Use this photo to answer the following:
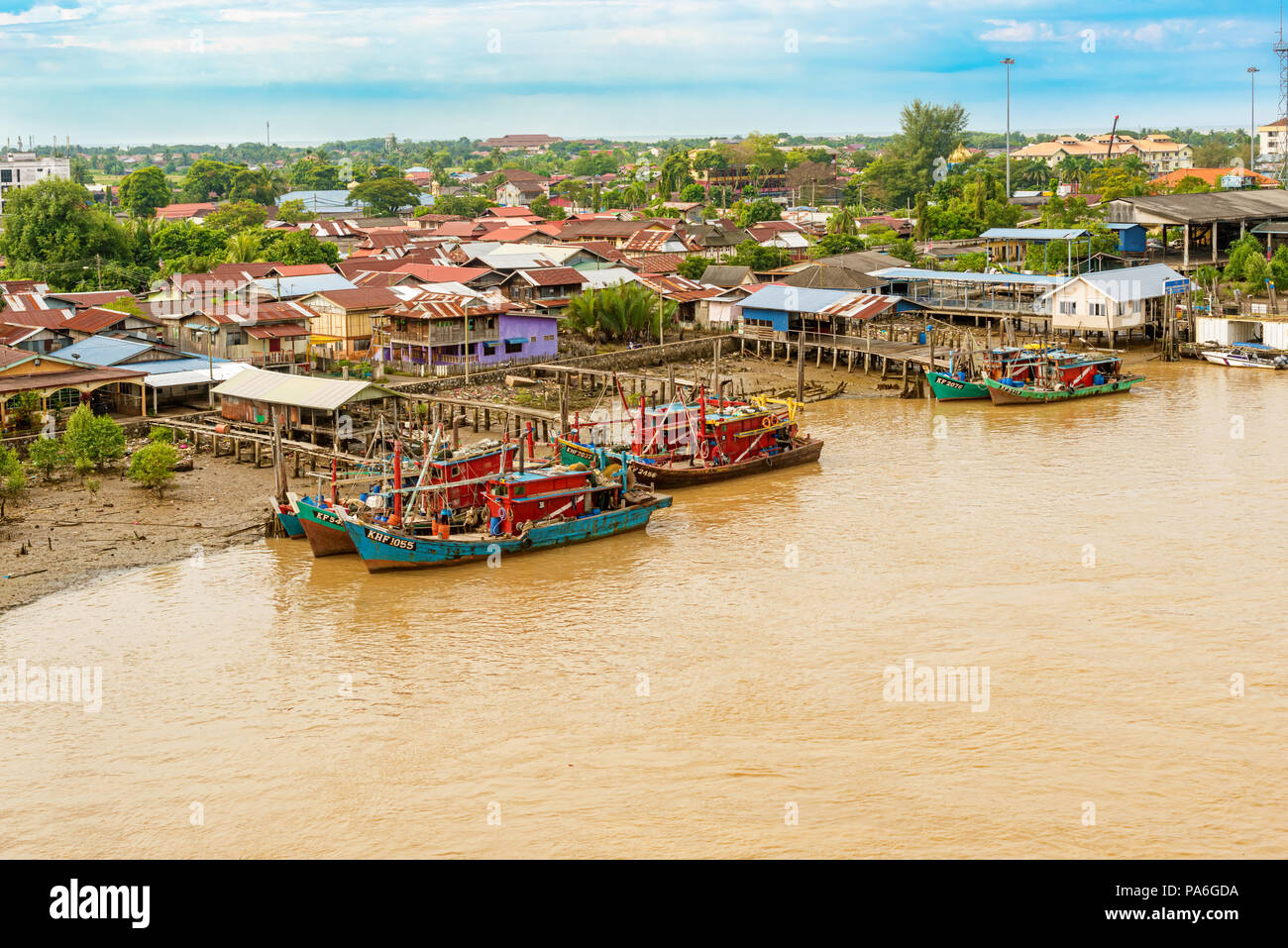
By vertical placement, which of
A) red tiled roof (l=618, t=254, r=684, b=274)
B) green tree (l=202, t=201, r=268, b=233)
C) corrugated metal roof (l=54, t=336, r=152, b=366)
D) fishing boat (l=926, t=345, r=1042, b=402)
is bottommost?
fishing boat (l=926, t=345, r=1042, b=402)

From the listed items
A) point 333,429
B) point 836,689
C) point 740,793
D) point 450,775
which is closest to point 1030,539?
point 836,689

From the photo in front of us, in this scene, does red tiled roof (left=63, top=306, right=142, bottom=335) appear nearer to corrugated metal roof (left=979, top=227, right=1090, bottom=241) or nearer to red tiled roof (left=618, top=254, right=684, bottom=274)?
red tiled roof (left=618, top=254, right=684, bottom=274)

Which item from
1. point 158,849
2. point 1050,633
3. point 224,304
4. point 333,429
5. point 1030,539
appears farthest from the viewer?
point 224,304

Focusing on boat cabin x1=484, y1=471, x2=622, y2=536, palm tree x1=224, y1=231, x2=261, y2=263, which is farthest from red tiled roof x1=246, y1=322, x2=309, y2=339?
palm tree x1=224, y1=231, x2=261, y2=263

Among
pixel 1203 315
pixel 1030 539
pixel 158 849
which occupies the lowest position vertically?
pixel 158 849

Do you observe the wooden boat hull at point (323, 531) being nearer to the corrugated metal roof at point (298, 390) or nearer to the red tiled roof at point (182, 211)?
the corrugated metal roof at point (298, 390)

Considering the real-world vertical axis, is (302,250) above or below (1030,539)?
above

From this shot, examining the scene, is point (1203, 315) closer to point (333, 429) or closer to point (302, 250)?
point (333, 429)
